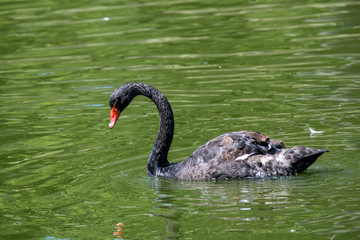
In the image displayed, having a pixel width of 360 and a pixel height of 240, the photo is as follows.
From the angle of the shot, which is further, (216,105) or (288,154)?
(216,105)

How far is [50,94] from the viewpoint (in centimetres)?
1256

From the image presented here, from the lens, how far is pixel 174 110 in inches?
437

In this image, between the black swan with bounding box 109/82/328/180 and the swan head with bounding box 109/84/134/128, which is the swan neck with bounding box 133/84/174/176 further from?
the swan head with bounding box 109/84/134/128

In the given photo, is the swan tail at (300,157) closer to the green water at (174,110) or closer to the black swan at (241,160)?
the black swan at (241,160)

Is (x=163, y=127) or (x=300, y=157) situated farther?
(x=163, y=127)

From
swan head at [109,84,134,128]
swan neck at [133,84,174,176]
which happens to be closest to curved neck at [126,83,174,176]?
swan neck at [133,84,174,176]

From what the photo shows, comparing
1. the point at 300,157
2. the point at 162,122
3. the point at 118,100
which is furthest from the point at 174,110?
the point at 300,157

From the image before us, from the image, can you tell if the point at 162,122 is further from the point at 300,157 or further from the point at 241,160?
the point at 300,157

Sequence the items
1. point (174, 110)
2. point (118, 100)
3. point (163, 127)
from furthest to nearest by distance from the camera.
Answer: point (174, 110)
point (163, 127)
point (118, 100)

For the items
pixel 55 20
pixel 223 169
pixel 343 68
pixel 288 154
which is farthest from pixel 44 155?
pixel 55 20

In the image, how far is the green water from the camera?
689cm

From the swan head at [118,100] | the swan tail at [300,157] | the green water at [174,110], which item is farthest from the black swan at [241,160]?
the swan head at [118,100]

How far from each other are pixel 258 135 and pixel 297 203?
4.19 feet

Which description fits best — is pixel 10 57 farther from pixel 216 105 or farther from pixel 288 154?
pixel 288 154
